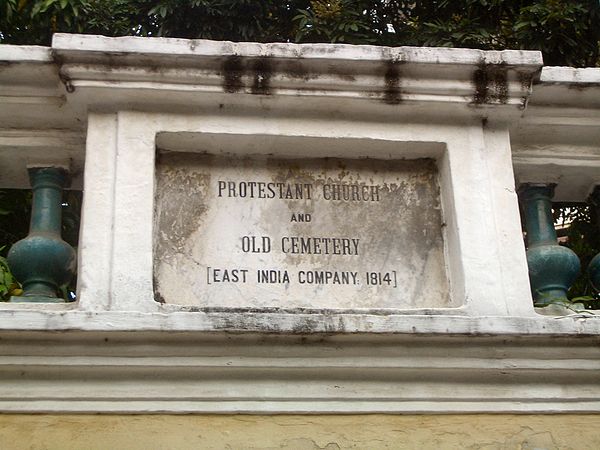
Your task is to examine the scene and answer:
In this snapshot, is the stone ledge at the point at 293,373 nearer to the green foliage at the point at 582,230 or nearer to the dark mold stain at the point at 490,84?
the dark mold stain at the point at 490,84

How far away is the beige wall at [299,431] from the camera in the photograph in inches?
151

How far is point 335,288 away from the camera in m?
4.31

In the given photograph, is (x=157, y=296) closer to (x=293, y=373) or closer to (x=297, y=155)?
(x=293, y=373)

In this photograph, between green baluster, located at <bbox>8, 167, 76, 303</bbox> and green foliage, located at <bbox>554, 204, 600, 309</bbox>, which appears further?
green foliage, located at <bbox>554, 204, 600, 309</bbox>

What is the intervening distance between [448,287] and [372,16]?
4.59 metres

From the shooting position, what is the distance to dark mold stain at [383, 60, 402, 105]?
4.46 m

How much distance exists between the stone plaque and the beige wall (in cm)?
49

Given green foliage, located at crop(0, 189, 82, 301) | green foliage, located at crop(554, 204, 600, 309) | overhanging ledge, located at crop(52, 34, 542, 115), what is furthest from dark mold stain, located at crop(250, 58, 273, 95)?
green foliage, located at crop(554, 204, 600, 309)

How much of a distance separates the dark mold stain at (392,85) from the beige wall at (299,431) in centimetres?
131

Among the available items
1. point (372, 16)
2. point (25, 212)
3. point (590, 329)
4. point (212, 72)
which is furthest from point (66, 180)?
point (372, 16)

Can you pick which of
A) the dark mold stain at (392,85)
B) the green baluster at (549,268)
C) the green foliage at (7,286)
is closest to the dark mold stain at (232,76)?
the dark mold stain at (392,85)

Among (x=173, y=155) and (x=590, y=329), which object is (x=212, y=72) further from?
(x=590, y=329)

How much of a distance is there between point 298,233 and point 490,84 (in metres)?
1.01

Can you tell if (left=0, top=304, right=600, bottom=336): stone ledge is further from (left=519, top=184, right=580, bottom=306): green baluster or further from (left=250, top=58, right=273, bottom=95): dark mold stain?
(left=250, top=58, right=273, bottom=95): dark mold stain
